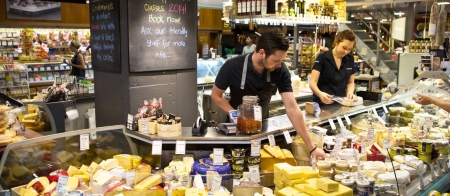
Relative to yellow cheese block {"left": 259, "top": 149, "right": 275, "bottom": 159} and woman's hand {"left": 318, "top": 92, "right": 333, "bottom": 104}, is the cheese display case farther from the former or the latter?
woman's hand {"left": 318, "top": 92, "right": 333, "bottom": 104}

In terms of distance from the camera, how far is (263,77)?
11.5 ft

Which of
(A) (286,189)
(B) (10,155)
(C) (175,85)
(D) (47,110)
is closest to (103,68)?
(C) (175,85)

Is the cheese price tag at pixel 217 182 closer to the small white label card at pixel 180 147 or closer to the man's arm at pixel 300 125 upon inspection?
the small white label card at pixel 180 147

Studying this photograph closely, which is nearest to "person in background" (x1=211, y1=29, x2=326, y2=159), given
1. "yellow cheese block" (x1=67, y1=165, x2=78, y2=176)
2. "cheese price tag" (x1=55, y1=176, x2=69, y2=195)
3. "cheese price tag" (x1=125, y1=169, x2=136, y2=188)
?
"cheese price tag" (x1=125, y1=169, x2=136, y2=188)

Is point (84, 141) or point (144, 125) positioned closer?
point (84, 141)

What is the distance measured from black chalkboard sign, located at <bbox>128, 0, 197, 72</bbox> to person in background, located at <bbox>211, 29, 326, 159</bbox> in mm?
994

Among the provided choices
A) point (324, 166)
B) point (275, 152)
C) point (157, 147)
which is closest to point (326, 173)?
point (324, 166)

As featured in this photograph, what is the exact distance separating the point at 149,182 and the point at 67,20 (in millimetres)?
8454

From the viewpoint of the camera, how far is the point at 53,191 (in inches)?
99.8

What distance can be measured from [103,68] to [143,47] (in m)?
0.58

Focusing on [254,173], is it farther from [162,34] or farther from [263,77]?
[162,34]

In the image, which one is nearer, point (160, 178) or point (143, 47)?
point (160, 178)

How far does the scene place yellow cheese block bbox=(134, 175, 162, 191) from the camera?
2570 mm

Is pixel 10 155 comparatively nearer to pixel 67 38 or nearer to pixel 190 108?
pixel 190 108
